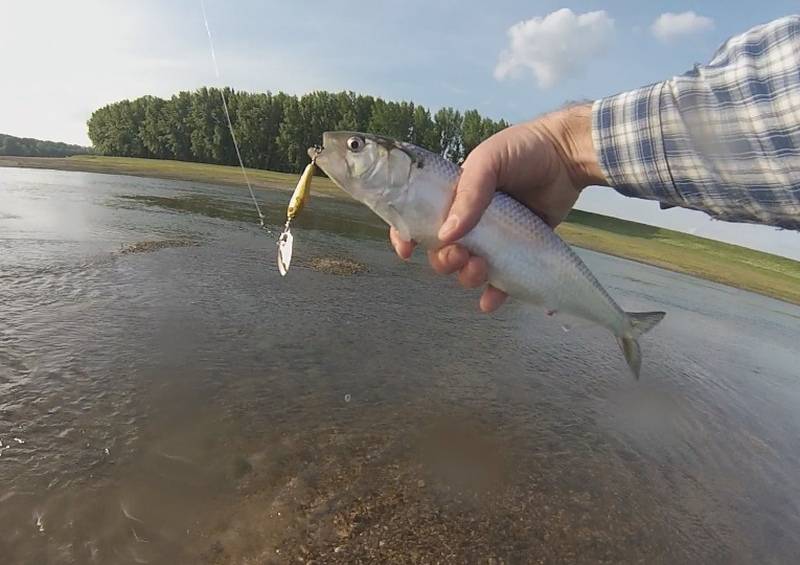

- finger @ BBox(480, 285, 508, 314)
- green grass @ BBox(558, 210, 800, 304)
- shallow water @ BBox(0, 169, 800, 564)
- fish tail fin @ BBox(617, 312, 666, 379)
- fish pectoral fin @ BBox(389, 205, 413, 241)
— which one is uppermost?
fish pectoral fin @ BBox(389, 205, 413, 241)

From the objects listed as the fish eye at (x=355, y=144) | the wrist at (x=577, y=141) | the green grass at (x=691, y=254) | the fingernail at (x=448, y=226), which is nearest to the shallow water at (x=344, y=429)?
the fingernail at (x=448, y=226)

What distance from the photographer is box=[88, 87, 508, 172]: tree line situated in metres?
83.8

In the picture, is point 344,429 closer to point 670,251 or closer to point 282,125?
point 670,251

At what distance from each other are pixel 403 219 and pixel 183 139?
3948 inches

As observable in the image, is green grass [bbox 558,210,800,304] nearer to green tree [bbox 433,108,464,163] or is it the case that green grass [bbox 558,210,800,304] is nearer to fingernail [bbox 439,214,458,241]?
green tree [bbox 433,108,464,163]

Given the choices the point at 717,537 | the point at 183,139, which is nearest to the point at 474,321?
the point at 717,537

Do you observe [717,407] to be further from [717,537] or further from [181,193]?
[181,193]

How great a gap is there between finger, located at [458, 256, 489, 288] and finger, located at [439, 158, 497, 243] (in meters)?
0.29

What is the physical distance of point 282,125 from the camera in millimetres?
84062

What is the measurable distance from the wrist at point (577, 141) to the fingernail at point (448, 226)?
123 centimetres

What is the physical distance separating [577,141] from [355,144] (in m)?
1.77

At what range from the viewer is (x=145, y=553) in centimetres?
459

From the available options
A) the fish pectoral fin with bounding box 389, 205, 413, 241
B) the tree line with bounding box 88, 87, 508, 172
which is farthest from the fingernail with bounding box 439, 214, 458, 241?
the tree line with bounding box 88, 87, 508, 172

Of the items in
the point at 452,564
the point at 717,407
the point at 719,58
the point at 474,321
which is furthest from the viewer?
the point at 474,321
